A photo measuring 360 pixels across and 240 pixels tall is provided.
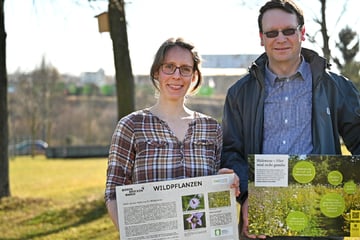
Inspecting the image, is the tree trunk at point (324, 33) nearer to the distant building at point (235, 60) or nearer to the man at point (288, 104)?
the distant building at point (235, 60)

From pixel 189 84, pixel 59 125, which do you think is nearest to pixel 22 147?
pixel 59 125

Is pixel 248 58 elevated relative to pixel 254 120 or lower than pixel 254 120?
elevated

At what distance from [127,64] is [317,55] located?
633 centimetres

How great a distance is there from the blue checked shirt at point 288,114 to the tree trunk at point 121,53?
6292 millimetres

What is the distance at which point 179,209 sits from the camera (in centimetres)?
321

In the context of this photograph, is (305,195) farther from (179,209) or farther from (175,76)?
(175,76)

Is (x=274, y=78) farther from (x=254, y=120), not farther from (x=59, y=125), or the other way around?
(x=59, y=125)

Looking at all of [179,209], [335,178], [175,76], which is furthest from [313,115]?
[179,209]

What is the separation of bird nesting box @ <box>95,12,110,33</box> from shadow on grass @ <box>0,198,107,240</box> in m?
3.05

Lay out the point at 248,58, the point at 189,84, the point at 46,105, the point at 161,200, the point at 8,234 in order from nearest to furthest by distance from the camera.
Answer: the point at 161,200 < the point at 189,84 < the point at 8,234 < the point at 248,58 < the point at 46,105

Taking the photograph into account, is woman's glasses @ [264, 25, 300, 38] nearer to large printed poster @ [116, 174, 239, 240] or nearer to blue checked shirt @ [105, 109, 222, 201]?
blue checked shirt @ [105, 109, 222, 201]

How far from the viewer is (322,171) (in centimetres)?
322

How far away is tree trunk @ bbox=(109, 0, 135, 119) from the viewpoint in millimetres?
9586

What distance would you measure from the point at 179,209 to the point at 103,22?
721 cm
